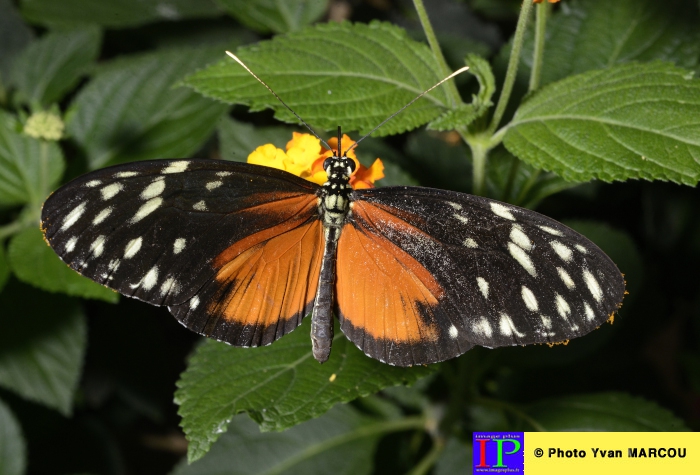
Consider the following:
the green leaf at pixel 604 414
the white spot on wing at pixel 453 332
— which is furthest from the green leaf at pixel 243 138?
the green leaf at pixel 604 414

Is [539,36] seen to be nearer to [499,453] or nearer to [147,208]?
[147,208]

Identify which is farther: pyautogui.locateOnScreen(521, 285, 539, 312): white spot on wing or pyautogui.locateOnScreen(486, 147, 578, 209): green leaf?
pyautogui.locateOnScreen(486, 147, 578, 209): green leaf

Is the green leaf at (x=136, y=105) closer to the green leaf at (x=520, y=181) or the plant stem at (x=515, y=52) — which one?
the green leaf at (x=520, y=181)

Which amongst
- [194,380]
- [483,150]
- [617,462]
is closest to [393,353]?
[194,380]

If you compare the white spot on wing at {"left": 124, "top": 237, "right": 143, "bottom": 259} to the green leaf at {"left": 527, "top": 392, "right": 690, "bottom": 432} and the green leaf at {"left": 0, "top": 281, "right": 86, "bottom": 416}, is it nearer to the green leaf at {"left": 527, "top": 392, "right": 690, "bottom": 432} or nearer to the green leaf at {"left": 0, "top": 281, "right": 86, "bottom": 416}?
the green leaf at {"left": 0, "top": 281, "right": 86, "bottom": 416}

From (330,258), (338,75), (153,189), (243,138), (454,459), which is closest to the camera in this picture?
(153,189)

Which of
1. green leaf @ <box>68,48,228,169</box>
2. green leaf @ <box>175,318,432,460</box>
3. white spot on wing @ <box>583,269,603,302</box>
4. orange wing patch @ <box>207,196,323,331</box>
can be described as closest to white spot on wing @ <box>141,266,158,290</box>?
orange wing patch @ <box>207,196,323,331</box>

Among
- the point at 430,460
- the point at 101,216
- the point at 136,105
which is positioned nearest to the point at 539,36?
the point at 101,216

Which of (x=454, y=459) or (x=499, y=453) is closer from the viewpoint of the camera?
(x=499, y=453)
